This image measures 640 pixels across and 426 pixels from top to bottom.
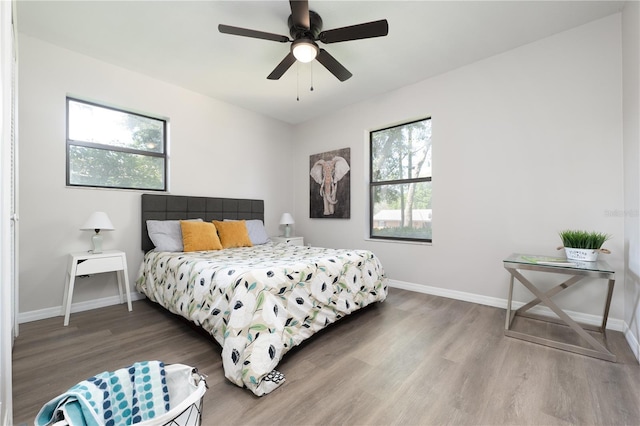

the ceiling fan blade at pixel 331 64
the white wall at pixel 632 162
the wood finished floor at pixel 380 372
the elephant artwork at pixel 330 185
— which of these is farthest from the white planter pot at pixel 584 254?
the elephant artwork at pixel 330 185

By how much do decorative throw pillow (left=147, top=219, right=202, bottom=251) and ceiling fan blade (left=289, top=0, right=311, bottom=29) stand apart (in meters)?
2.53

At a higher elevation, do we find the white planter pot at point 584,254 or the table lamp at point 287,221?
the table lamp at point 287,221

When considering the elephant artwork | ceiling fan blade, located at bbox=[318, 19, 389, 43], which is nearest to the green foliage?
ceiling fan blade, located at bbox=[318, 19, 389, 43]

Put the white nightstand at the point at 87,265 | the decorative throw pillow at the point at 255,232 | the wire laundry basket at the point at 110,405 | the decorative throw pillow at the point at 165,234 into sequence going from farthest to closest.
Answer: the decorative throw pillow at the point at 255,232, the decorative throw pillow at the point at 165,234, the white nightstand at the point at 87,265, the wire laundry basket at the point at 110,405


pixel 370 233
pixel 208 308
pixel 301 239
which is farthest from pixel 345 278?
pixel 301 239

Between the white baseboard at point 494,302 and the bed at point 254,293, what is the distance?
80cm

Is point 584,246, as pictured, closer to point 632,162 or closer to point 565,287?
point 565,287

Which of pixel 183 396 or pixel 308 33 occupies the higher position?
pixel 308 33

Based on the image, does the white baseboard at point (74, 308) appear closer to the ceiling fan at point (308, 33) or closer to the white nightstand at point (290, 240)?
the white nightstand at point (290, 240)

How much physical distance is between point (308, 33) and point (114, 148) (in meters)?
2.53

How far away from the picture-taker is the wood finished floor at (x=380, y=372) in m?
1.33

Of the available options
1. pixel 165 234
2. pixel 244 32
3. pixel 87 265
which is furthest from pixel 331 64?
pixel 87 265

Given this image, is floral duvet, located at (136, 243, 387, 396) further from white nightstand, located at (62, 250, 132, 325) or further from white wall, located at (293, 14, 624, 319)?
white wall, located at (293, 14, 624, 319)

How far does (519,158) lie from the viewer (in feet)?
8.83
